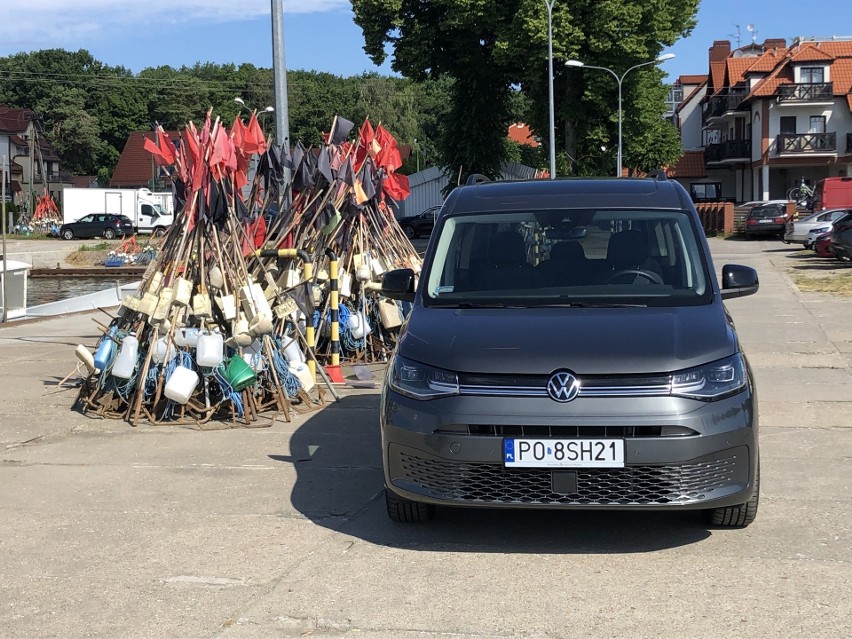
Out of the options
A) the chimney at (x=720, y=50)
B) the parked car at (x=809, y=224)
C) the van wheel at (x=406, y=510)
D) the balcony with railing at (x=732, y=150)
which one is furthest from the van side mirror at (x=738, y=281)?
the chimney at (x=720, y=50)

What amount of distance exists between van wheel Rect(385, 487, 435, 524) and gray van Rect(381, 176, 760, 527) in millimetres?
10

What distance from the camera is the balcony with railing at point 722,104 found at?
74.8m

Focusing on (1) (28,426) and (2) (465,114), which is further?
(2) (465,114)

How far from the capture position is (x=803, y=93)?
66938 mm

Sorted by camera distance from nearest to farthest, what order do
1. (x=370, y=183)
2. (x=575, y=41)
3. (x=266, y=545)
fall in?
(x=266, y=545) → (x=370, y=183) → (x=575, y=41)

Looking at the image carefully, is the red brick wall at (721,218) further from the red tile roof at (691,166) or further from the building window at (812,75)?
the red tile roof at (691,166)

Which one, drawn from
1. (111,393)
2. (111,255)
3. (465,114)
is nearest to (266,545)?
(111,393)

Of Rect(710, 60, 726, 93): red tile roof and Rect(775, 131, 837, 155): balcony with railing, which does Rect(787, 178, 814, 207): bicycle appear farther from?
Rect(710, 60, 726, 93): red tile roof

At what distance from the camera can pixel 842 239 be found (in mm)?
28469

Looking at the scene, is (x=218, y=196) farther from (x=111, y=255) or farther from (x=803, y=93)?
(x=803, y=93)

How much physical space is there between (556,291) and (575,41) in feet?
127

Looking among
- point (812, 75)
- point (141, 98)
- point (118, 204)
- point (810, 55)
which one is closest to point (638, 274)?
point (118, 204)

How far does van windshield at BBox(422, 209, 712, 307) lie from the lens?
6020mm

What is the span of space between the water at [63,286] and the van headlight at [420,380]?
25171mm
